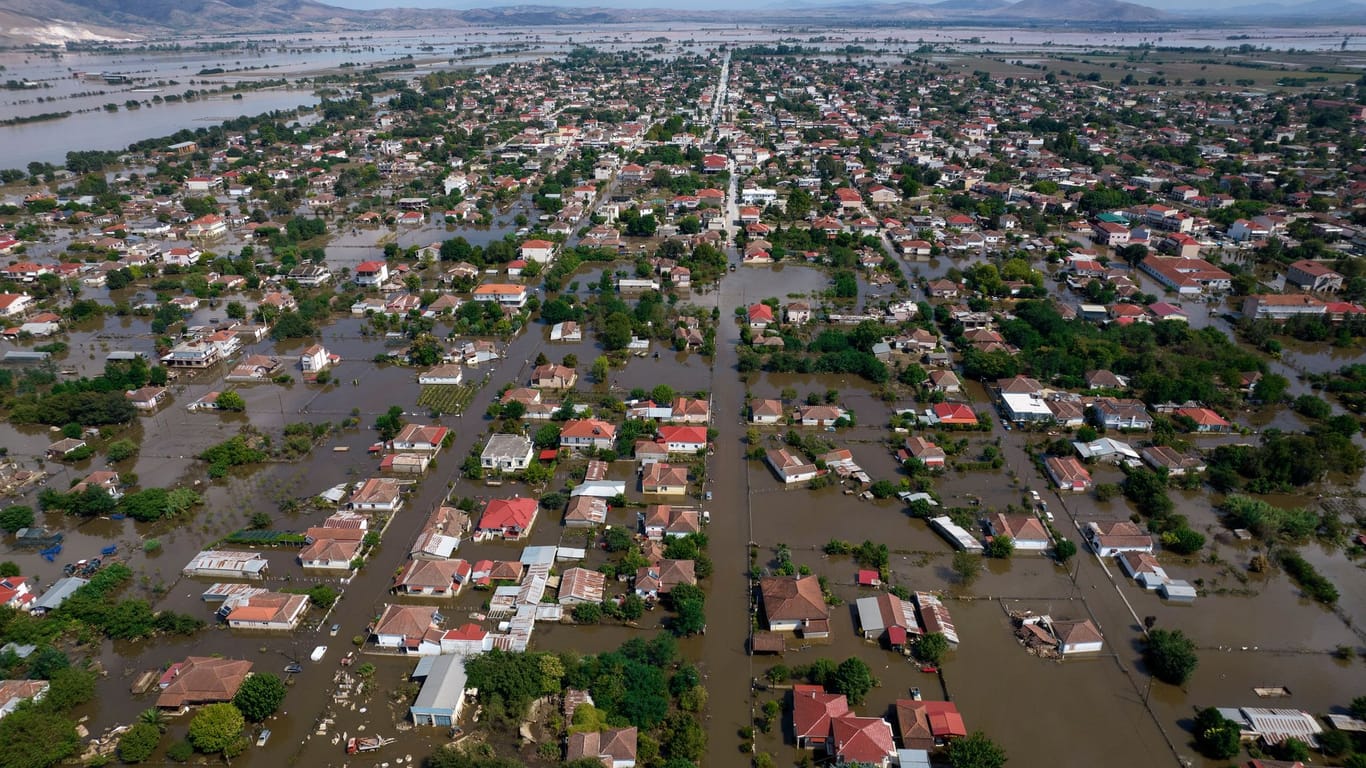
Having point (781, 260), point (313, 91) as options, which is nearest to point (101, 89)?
point (313, 91)

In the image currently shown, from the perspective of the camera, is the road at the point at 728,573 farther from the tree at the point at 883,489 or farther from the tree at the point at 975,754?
the tree at the point at 975,754

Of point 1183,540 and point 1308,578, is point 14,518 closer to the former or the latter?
point 1183,540

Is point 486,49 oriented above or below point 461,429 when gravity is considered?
above

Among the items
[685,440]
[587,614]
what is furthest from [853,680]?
[685,440]

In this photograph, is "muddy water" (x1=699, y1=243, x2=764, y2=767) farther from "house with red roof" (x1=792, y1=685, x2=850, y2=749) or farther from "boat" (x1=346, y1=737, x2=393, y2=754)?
"boat" (x1=346, y1=737, x2=393, y2=754)

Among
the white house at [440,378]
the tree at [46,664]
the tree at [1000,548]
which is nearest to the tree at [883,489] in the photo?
the tree at [1000,548]

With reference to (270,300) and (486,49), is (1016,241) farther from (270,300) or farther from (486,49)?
Result: (486,49)
